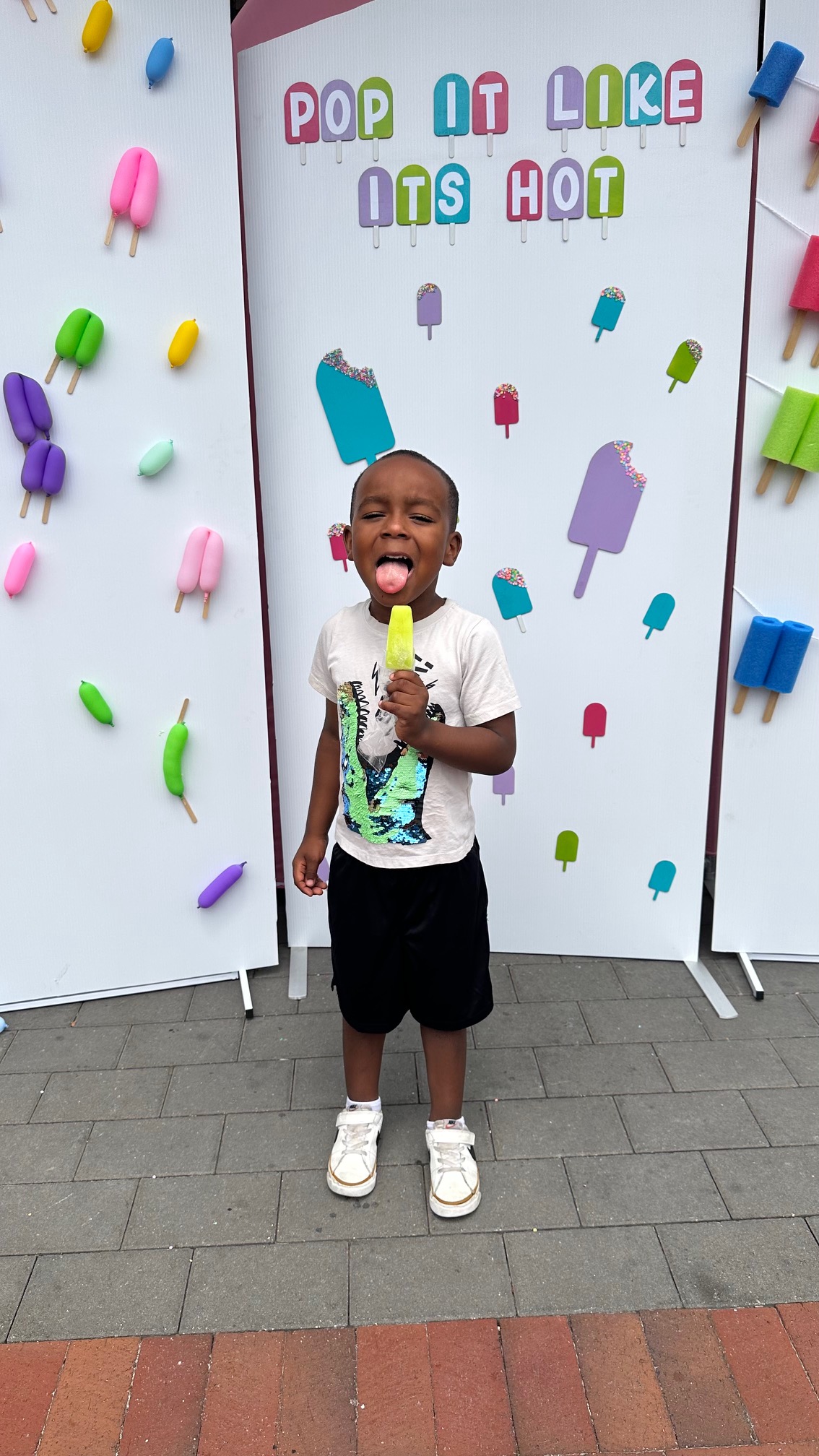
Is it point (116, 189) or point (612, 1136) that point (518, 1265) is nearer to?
point (612, 1136)

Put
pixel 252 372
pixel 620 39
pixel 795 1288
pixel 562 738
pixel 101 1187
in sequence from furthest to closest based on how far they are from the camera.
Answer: pixel 562 738, pixel 252 372, pixel 620 39, pixel 101 1187, pixel 795 1288

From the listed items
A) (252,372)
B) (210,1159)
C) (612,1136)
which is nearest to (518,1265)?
(612,1136)

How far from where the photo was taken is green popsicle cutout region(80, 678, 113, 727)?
2.85m

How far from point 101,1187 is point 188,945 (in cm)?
89

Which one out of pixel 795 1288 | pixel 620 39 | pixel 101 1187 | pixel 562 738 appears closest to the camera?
pixel 795 1288

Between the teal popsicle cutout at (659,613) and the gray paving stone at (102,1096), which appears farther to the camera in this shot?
the teal popsicle cutout at (659,613)

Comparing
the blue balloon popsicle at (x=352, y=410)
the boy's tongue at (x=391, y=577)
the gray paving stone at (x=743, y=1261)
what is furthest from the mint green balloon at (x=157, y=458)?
the gray paving stone at (x=743, y=1261)

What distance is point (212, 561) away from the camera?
2.80 m

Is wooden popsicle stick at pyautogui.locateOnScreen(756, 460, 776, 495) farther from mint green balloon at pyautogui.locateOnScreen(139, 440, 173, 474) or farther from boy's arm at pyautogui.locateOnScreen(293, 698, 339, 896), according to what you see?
mint green balloon at pyautogui.locateOnScreen(139, 440, 173, 474)

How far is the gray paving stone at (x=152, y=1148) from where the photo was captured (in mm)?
2436

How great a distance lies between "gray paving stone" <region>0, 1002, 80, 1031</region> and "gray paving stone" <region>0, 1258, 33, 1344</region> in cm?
93

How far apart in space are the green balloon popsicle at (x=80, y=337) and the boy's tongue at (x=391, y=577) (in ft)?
4.08

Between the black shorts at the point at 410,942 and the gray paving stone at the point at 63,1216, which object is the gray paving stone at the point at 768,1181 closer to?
the black shorts at the point at 410,942

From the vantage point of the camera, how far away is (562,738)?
312cm
